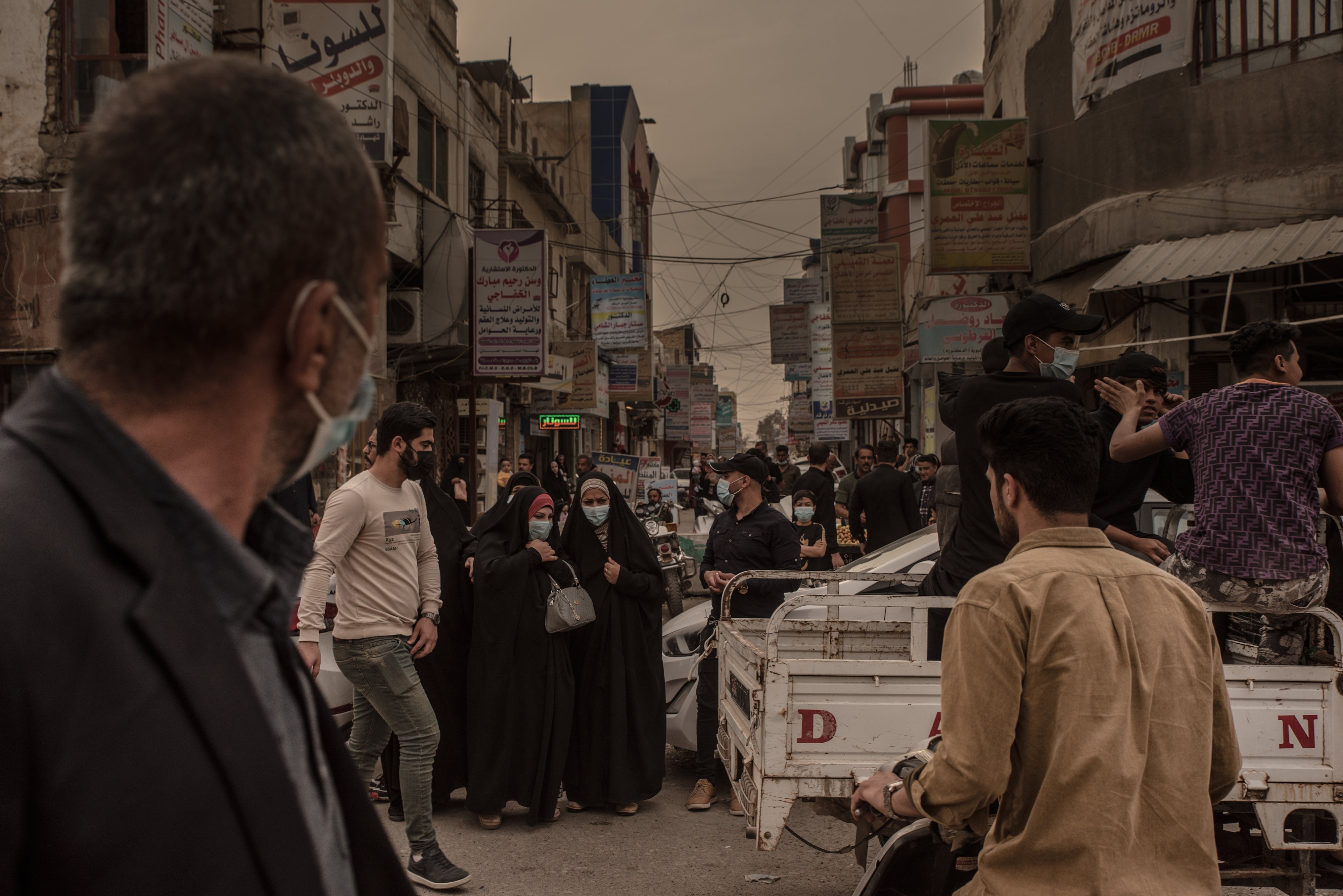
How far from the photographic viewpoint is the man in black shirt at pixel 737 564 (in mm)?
6078

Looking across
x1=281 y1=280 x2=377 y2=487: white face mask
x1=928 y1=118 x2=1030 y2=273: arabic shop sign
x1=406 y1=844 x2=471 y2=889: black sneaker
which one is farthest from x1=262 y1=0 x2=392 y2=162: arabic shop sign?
x1=281 y1=280 x2=377 y2=487: white face mask

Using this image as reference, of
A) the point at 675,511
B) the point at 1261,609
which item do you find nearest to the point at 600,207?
the point at 675,511

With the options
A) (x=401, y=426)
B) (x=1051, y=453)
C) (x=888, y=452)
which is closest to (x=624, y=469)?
(x=888, y=452)

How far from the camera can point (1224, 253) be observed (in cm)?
1039

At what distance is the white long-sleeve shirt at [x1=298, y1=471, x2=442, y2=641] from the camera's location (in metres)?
4.62

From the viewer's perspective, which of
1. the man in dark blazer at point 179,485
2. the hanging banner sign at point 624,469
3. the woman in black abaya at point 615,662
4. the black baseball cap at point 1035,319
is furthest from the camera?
the hanging banner sign at point 624,469

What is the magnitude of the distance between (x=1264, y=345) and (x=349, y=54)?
12283mm

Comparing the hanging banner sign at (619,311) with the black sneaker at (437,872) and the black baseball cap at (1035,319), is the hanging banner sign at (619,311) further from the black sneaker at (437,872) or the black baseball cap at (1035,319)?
the black baseball cap at (1035,319)

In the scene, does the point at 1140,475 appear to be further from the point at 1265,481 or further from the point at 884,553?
the point at 884,553

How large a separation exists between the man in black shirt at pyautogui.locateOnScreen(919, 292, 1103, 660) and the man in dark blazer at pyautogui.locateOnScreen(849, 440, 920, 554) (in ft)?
20.0

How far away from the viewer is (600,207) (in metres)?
49.7

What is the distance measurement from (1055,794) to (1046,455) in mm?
708

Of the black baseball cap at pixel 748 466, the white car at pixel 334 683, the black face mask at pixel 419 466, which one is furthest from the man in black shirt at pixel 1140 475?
the white car at pixel 334 683

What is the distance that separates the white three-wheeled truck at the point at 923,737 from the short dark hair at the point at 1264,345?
2.90ft
